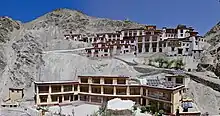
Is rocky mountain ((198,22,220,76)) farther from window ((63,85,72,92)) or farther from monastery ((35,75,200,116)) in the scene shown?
window ((63,85,72,92))

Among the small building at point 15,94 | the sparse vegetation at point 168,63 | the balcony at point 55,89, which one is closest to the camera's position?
the balcony at point 55,89

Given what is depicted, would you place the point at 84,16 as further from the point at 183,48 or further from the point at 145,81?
the point at 145,81

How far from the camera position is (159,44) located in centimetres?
7019

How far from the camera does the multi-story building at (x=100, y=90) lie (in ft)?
158

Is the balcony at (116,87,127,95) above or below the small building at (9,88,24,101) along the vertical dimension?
above

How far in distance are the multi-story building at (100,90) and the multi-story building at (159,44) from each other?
1713 centimetres

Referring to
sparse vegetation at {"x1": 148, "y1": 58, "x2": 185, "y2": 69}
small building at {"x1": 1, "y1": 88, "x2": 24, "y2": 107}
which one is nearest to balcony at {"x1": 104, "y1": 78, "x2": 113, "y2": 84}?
sparse vegetation at {"x1": 148, "y1": 58, "x2": 185, "y2": 69}

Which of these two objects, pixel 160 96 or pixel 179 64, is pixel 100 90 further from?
pixel 179 64

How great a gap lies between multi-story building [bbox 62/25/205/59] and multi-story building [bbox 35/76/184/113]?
1713 centimetres

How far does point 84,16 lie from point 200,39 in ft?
226

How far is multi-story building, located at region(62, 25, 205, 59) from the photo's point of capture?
66.1 meters

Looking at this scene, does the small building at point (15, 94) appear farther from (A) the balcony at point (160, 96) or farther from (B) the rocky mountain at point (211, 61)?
(B) the rocky mountain at point (211, 61)

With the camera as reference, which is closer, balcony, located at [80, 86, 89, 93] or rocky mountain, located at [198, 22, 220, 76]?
balcony, located at [80, 86, 89, 93]

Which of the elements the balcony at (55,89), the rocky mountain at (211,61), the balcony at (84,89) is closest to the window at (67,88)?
the balcony at (55,89)
